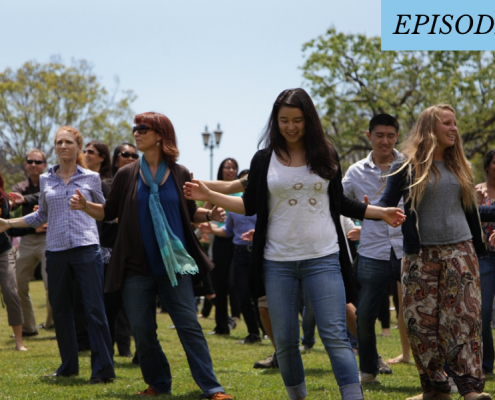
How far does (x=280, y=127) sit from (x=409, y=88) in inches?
1244

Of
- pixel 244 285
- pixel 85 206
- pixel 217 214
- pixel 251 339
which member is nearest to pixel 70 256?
pixel 85 206

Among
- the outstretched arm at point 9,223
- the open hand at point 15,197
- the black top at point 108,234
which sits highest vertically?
the open hand at point 15,197

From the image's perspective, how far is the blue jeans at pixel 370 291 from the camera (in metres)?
6.35

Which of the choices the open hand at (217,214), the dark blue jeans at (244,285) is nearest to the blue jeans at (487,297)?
the open hand at (217,214)

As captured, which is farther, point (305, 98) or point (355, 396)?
point (305, 98)

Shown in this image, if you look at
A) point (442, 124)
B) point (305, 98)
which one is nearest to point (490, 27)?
point (442, 124)

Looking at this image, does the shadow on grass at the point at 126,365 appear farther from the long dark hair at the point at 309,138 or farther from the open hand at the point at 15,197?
the long dark hair at the point at 309,138

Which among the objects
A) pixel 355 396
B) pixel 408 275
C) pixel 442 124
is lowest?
pixel 355 396

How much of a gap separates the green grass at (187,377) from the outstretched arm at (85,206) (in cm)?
153

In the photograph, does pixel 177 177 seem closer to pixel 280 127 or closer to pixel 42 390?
pixel 280 127

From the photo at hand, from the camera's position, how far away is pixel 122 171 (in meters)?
6.02

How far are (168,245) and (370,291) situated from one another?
197cm

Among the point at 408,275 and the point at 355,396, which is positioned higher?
the point at 408,275

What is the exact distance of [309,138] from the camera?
4742 mm
